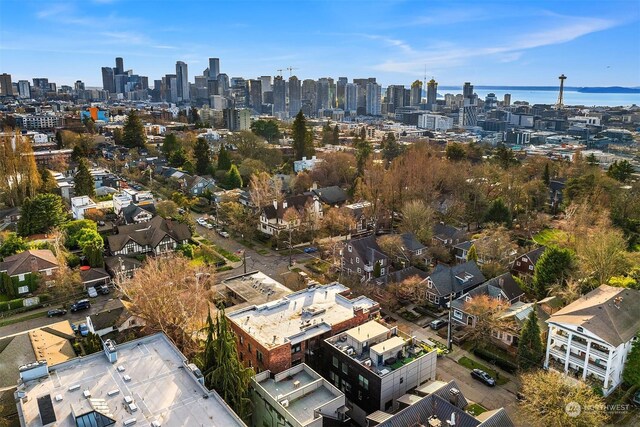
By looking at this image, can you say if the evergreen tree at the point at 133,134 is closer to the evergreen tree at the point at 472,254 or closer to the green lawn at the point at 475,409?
the evergreen tree at the point at 472,254

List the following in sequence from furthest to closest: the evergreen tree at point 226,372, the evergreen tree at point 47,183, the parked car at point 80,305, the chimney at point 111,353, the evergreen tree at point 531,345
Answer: the evergreen tree at point 47,183 < the parked car at point 80,305 < the evergreen tree at point 531,345 < the chimney at point 111,353 < the evergreen tree at point 226,372

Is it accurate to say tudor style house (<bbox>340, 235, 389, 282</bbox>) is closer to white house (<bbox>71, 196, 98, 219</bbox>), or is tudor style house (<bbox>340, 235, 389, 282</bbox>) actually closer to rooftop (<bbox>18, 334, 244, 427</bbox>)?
rooftop (<bbox>18, 334, 244, 427</bbox>)

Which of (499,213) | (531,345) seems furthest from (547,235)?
(531,345)

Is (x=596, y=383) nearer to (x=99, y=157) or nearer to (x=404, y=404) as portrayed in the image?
(x=404, y=404)

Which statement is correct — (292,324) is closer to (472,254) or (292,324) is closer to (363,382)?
(363,382)

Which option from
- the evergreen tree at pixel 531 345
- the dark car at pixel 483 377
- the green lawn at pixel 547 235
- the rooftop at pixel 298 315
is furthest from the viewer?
the green lawn at pixel 547 235

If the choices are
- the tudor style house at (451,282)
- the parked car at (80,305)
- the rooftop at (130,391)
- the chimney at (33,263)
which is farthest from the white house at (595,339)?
the chimney at (33,263)

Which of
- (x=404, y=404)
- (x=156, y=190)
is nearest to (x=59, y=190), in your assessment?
(x=156, y=190)
